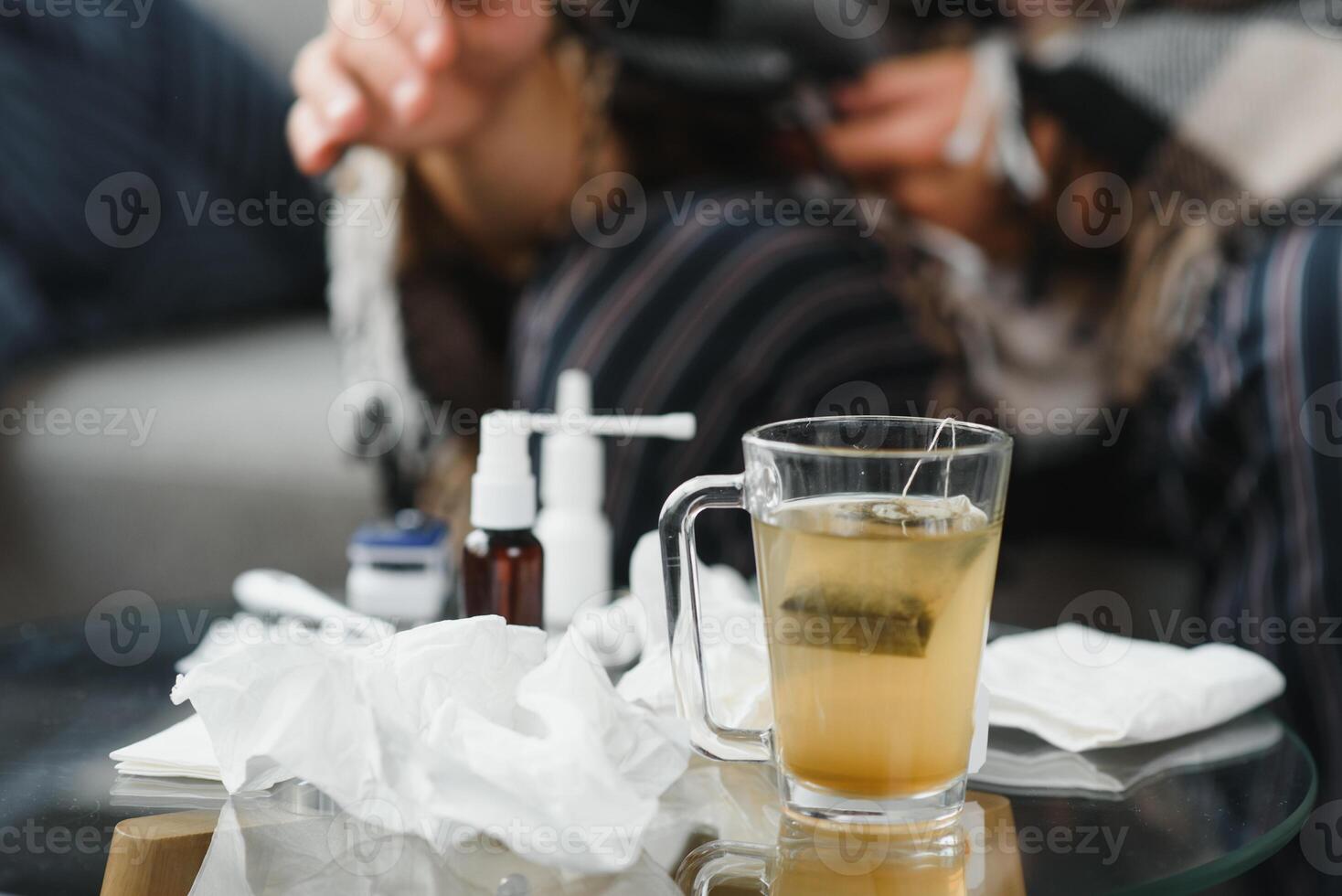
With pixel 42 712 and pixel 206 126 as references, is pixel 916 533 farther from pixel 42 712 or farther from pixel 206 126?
pixel 206 126

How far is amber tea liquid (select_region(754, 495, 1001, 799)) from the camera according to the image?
453 millimetres

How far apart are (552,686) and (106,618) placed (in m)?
0.39

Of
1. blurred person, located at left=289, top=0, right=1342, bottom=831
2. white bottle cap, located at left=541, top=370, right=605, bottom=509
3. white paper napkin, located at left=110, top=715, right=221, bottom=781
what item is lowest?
white paper napkin, located at left=110, top=715, right=221, bottom=781

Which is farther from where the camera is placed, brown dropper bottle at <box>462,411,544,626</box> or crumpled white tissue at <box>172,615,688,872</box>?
brown dropper bottle at <box>462,411,544,626</box>

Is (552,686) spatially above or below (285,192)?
below

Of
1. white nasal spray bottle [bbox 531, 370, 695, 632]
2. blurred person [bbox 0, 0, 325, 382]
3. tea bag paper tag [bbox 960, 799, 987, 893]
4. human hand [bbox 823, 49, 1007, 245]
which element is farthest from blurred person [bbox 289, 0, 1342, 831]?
tea bag paper tag [bbox 960, 799, 987, 893]

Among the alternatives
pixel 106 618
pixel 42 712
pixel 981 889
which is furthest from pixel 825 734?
pixel 106 618

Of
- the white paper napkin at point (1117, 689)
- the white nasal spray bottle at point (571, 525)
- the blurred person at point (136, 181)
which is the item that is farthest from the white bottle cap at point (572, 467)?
the blurred person at point (136, 181)

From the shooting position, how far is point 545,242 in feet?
4.37

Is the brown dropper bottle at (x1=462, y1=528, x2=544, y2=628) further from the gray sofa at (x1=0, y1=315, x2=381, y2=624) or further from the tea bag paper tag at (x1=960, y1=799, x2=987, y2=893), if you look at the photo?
the gray sofa at (x1=0, y1=315, x2=381, y2=624)

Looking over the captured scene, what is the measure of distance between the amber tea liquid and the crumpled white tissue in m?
0.05

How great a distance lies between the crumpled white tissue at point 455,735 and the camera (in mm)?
442

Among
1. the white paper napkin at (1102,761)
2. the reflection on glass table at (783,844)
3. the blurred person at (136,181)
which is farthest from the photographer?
the blurred person at (136,181)

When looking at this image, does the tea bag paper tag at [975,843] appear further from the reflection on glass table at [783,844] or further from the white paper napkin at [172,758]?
the white paper napkin at [172,758]
